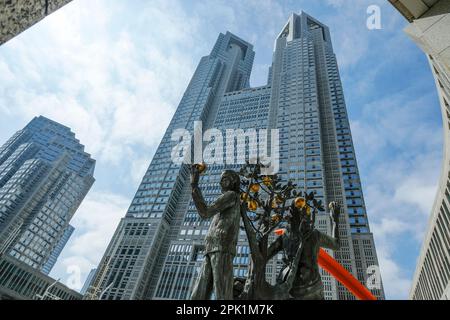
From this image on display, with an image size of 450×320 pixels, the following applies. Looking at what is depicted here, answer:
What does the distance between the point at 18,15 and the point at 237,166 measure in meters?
69.7

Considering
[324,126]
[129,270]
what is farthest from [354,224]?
[129,270]

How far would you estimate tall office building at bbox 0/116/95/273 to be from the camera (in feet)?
256

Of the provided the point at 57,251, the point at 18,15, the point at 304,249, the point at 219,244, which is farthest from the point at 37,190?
the point at 304,249

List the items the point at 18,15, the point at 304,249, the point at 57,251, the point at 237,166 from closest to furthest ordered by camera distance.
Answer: the point at 18,15
the point at 304,249
the point at 237,166
the point at 57,251

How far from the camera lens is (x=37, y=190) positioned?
82875 millimetres

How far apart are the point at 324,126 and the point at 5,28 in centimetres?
7552

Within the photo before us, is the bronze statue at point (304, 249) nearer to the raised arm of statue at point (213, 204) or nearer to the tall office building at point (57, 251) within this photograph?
the raised arm of statue at point (213, 204)

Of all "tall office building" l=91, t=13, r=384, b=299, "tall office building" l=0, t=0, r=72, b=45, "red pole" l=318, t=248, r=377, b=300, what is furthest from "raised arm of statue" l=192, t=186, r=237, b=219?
"tall office building" l=91, t=13, r=384, b=299

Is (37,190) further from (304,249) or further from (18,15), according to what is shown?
(304,249)

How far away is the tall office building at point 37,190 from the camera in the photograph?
7794 centimetres

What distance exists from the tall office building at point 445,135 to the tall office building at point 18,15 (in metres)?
5.10

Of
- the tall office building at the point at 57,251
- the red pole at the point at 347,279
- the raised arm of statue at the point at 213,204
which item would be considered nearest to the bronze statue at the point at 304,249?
the raised arm of statue at the point at 213,204

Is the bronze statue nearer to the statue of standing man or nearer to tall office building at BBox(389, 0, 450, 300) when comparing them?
the statue of standing man

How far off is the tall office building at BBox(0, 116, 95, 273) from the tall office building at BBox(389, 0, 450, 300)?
298 feet
